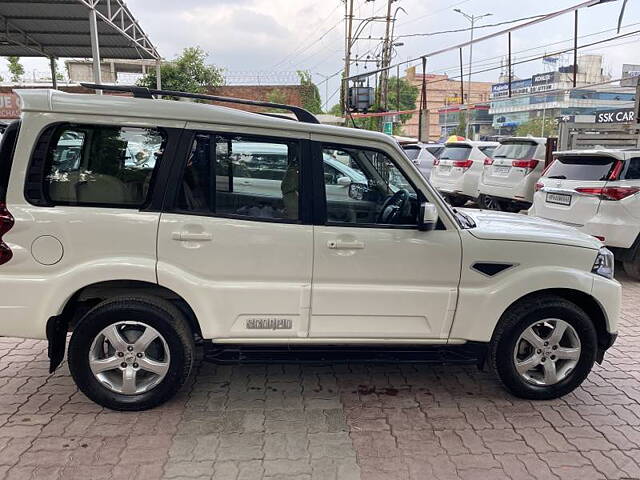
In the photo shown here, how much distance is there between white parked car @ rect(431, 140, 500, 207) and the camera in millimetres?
11953

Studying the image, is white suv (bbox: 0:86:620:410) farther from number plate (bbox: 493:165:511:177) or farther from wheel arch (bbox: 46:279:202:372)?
number plate (bbox: 493:165:511:177)

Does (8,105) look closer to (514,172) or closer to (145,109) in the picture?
(514,172)

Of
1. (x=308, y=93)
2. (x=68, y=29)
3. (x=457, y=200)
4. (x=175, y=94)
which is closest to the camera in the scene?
(x=175, y=94)

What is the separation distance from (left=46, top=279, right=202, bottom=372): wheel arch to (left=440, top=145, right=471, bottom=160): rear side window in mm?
10216

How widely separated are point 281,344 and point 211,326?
47 centimetres

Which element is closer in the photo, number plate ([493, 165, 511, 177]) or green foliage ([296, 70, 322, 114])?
number plate ([493, 165, 511, 177])

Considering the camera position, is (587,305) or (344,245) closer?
(344,245)

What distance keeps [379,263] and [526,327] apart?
1103 mm

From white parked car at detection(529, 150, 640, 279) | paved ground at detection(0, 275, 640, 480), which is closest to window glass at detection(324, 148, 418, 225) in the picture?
paved ground at detection(0, 275, 640, 480)

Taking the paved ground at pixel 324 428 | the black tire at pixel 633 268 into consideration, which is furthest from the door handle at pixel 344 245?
the black tire at pixel 633 268

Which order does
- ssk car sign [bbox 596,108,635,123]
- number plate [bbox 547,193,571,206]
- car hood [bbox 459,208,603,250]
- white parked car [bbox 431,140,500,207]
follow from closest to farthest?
car hood [bbox 459,208,603,250]
number plate [bbox 547,193,571,206]
ssk car sign [bbox 596,108,635,123]
white parked car [bbox 431,140,500,207]

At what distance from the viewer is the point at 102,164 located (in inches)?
122

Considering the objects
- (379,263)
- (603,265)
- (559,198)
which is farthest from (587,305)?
(559,198)

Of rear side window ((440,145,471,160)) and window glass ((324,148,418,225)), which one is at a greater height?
rear side window ((440,145,471,160))
